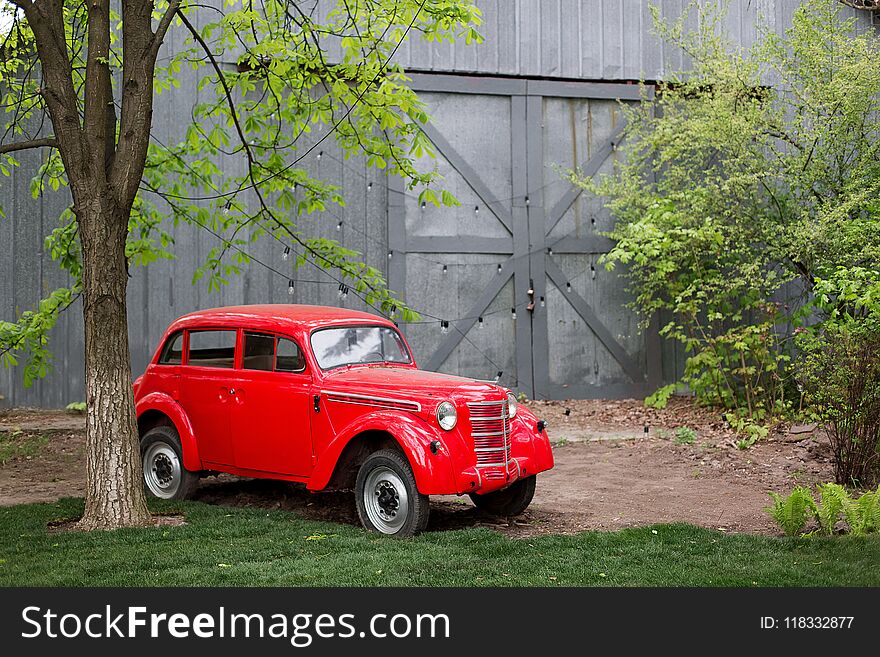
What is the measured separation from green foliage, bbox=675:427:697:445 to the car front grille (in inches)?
171

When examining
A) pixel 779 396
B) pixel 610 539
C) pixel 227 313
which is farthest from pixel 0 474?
pixel 779 396

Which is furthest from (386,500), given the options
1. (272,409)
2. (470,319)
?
(470,319)

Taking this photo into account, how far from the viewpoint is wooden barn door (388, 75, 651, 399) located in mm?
13164

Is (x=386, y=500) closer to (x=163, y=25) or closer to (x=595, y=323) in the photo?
(x=163, y=25)

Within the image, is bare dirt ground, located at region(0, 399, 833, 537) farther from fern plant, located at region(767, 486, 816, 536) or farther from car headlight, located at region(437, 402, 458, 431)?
car headlight, located at region(437, 402, 458, 431)

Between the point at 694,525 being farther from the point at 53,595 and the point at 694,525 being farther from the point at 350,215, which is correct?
the point at 350,215

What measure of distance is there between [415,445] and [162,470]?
281 cm

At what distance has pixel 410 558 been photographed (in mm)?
5859

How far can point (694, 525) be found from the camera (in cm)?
701

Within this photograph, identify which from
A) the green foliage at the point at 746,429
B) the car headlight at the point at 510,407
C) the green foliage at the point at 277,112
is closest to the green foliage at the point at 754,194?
the green foliage at the point at 746,429

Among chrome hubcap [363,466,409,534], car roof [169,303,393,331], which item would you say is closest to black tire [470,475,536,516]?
chrome hubcap [363,466,409,534]

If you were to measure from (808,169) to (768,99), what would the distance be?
1166 mm

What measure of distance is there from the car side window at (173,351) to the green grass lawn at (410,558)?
1781 millimetres

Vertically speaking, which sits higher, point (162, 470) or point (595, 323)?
point (595, 323)
